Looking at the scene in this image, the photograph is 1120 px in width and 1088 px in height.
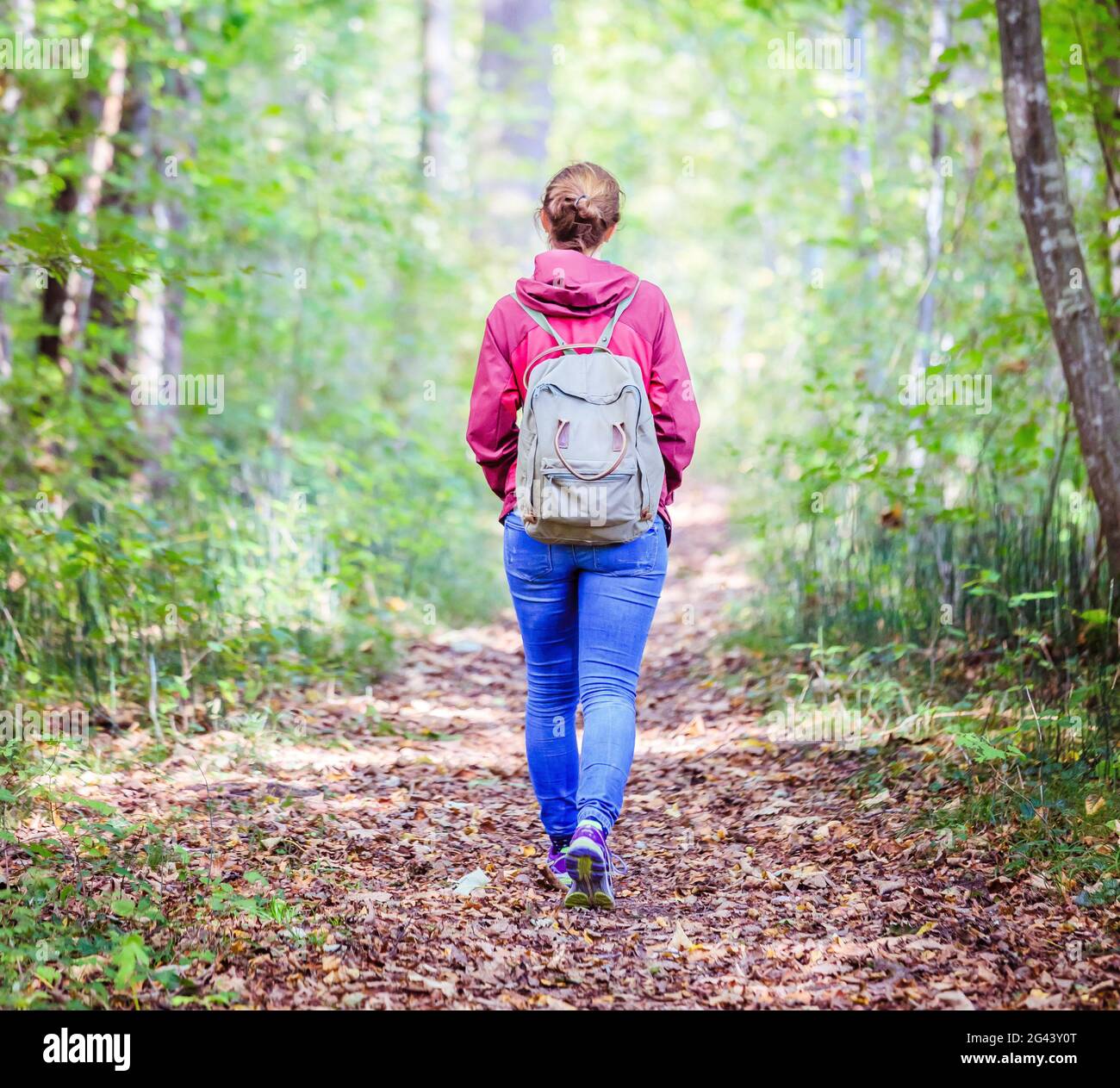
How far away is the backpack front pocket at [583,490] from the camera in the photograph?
9.32 ft

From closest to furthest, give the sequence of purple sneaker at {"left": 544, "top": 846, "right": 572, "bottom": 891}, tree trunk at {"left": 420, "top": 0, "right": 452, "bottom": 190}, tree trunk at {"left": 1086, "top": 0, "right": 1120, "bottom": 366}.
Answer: purple sneaker at {"left": 544, "top": 846, "right": 572, "bottom": 891}, tree trunk at {"left": 1086, "top": 0, "right": 1120, "bottom": 366}, tree trunk at {"left": 420, "top": 0, "right": 452, "bottom": 190}

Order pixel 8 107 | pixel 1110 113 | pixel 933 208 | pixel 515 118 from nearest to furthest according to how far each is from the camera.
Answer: pixel 1110 113
pixel 8 107
pixel 933 208
pixel 515 118

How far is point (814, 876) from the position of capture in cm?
348

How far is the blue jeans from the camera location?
9.93 ft

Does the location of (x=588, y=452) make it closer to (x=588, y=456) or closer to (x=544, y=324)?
(x=588, y=456)

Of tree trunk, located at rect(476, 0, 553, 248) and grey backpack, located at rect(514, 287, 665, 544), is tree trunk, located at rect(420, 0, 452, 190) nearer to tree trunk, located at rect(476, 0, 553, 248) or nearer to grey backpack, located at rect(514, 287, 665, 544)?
tree trunk, located at rect(476, 0, 553, 248)

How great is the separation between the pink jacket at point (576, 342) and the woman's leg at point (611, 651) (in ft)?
0.61

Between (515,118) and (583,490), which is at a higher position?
(515,118)

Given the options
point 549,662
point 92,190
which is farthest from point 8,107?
point 549,662

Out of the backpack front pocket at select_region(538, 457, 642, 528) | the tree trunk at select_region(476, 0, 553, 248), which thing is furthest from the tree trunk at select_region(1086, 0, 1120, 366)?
the tree trunk at select_region(476, 0, 553, 248)

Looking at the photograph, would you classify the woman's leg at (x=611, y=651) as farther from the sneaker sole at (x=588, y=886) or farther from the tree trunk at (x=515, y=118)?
the tree trunk at (x=515, y=118)

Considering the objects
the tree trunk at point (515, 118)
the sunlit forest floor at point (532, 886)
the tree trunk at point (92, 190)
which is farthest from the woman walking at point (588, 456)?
the tree trunk at point (515, 118)

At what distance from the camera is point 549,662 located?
3.23 metres

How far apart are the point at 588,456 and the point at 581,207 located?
695mm
